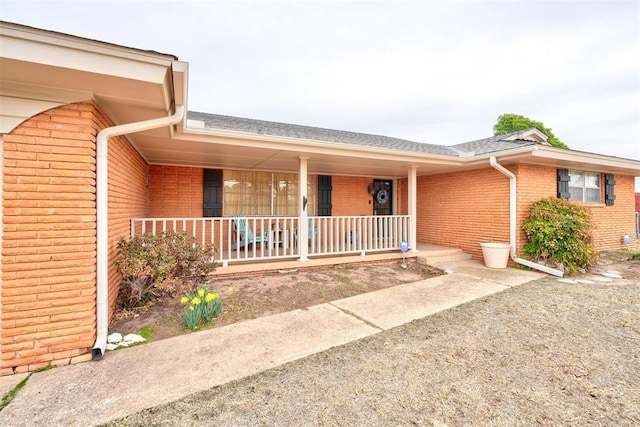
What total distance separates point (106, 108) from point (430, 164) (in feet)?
20.6

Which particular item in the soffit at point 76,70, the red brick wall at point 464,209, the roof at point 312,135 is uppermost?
the roof at point 312,135

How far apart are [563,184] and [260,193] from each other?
8184mm

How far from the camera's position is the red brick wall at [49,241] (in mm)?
2377

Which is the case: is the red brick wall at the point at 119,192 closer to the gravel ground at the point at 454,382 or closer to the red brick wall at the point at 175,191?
the red brick wall at the point at 175,191

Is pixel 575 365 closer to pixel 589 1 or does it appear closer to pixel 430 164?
pixel 430 164

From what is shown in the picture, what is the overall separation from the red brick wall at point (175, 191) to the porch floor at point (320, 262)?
237 cm

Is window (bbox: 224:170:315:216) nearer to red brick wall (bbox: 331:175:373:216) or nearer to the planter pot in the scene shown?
red brick wall (bbox: 331:175:373:216)

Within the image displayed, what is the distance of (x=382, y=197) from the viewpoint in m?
9.55

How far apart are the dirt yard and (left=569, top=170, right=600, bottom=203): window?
5.30 m

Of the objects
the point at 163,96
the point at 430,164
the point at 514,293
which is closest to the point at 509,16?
the point at 430,164

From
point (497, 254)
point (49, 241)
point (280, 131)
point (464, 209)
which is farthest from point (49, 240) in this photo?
point (464, 209)

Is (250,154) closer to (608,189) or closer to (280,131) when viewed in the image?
(280,131)

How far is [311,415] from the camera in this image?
6.06ft

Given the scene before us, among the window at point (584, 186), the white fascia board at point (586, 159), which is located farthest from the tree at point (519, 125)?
the white fascia board at point (586, 159)
